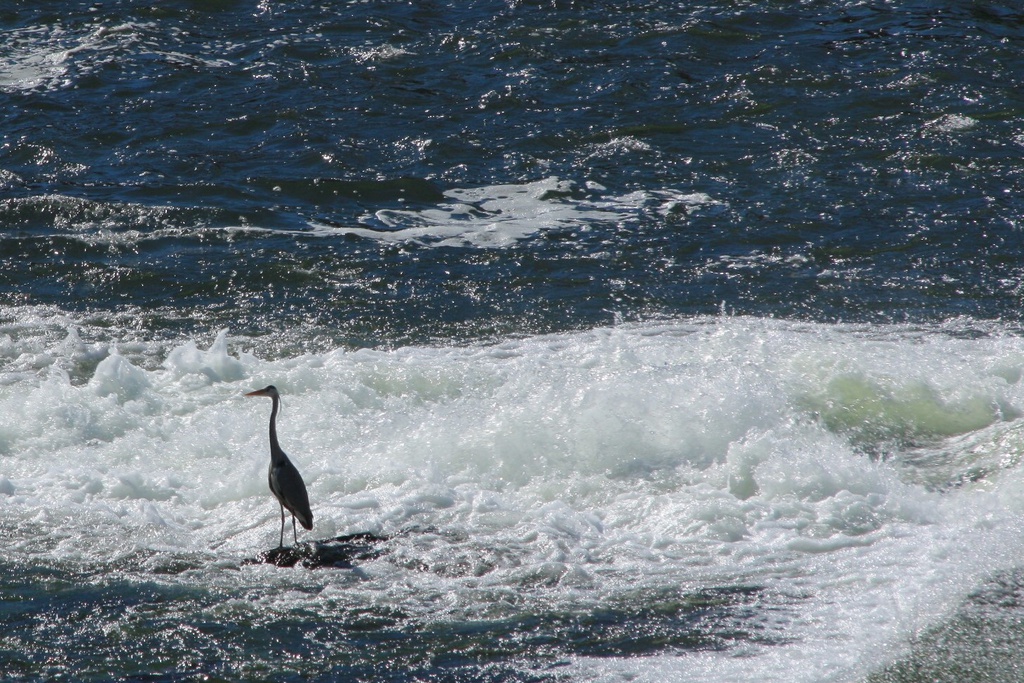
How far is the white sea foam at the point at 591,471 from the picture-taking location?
565 cm

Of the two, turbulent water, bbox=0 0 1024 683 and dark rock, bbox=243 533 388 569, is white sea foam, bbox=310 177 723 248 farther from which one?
dark rock, bbox=243 533 388 569

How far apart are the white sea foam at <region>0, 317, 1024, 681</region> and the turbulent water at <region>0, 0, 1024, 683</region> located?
29mm

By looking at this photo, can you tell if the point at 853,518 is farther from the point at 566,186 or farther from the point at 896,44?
the point at 896,44

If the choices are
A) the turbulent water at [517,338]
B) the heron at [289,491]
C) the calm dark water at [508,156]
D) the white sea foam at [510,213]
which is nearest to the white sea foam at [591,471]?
the turbulent water at [517,338]

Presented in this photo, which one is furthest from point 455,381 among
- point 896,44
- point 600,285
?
point 896,44

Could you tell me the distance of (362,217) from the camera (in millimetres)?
10625

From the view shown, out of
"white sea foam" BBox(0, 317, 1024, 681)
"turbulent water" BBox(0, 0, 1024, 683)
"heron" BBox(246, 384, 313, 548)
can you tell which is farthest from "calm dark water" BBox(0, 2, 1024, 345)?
"heron" BBox(246, 384, 313, 548)

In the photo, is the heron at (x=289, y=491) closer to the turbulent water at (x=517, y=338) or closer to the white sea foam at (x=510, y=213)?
the turbulent water at (x=517, y=338)

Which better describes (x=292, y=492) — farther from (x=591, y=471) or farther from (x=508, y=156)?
(x=508, y=156)

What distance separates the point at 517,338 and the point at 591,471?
188cm

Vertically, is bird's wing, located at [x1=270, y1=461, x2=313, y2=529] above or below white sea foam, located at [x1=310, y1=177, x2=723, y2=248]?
above

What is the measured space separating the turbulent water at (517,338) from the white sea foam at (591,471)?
0.10ft

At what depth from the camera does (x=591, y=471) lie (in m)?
6.89

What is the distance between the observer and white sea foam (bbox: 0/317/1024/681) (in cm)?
565
